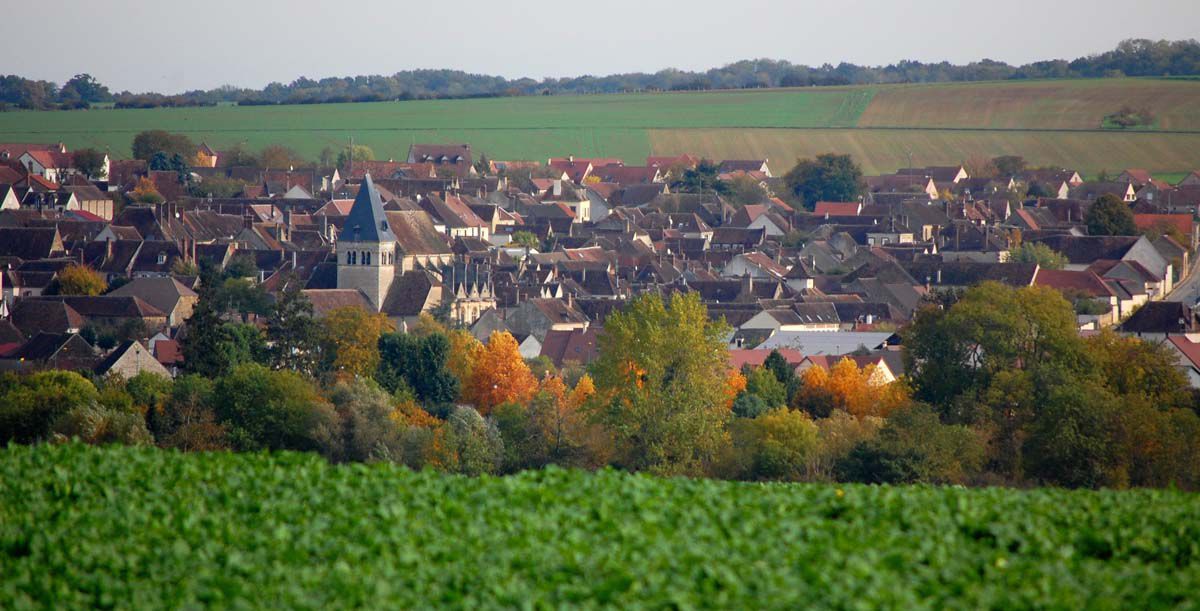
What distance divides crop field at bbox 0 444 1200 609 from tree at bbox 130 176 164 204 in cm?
9388

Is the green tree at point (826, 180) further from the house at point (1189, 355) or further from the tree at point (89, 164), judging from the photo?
the house at point (1189, 355)

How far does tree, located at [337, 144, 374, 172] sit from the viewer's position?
459 feet

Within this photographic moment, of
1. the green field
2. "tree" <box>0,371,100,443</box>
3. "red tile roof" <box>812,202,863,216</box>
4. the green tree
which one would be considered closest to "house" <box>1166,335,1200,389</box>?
"tree" <box>0,371,100,443</box>

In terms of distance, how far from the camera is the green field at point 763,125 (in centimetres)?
13600

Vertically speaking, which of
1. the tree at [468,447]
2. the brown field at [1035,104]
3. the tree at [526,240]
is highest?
the brown field at [1035,104]

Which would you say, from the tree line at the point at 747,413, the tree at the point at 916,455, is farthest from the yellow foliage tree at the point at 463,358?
the tree at the point at 916,455

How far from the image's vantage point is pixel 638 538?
14.0 meters

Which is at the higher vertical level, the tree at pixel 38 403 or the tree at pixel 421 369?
the tree at pixel 38 403

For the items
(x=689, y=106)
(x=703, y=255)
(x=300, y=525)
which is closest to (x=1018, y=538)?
(x=300, y=525)

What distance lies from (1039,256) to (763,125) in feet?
225

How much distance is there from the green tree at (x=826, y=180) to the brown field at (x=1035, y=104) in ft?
71.3

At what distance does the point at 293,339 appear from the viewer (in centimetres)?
5666

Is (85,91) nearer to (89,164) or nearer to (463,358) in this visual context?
(89,164)

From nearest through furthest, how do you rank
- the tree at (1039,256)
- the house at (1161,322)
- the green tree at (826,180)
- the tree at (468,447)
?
1. the tree at (468,447)
2. the house at (1161,322)
3. the tree at (1039,256)
4. the green tree at (826,180)
